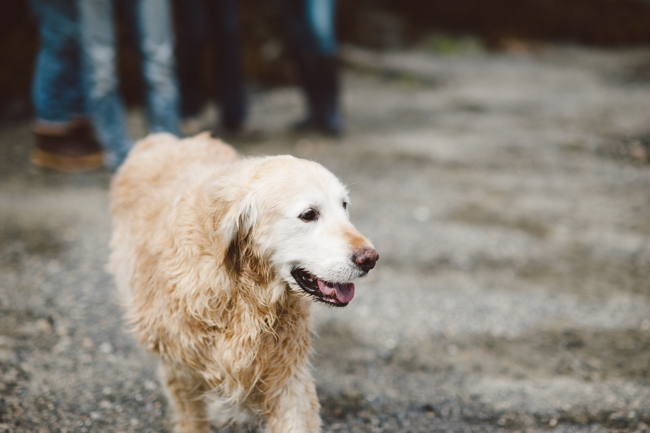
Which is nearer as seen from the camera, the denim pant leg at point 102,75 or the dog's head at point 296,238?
the dog's head at point 296,238

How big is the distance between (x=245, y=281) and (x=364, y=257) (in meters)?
0.42

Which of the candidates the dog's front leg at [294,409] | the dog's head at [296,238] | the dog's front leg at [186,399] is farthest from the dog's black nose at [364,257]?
the dog's front leg at [186,399]

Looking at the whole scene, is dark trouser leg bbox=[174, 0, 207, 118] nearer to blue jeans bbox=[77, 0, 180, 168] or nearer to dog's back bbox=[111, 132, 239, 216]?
blue jeans bbox=[77, 0, 180, 168]

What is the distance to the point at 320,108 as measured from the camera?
598 cm

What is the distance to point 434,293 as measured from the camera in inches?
132

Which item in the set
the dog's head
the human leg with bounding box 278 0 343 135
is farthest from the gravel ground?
the dog's head

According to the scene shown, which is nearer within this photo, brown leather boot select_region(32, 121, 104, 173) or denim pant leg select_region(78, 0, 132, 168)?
denim pant leg select_region(78, 0, 132, 168)

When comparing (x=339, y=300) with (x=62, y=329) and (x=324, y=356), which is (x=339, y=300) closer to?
(x=324, y=356)

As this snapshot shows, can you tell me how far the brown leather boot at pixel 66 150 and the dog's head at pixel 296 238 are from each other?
3.26 meters

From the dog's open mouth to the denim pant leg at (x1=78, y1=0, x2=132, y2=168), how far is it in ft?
9.82

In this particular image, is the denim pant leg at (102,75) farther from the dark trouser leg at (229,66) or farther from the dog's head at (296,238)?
the dog's head at (296,238)

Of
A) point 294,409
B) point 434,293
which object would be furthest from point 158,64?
point 294,409

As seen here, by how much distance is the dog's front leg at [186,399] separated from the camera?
1969mm

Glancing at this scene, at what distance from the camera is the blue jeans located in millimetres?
3988
